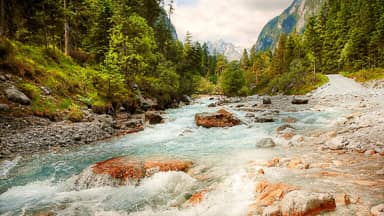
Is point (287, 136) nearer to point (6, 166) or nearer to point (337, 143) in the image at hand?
point (337, 143)

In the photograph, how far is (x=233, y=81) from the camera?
58000 millimetres

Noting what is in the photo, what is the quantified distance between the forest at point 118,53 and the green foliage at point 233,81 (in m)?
0.23

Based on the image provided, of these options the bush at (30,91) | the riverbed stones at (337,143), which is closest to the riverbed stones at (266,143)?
the riverbed stones at (337,143)

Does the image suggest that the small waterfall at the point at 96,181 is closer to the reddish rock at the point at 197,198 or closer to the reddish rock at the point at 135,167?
the reddish rock at the point at 135,167

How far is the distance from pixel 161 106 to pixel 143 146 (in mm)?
17296

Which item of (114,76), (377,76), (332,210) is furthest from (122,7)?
(377,76)

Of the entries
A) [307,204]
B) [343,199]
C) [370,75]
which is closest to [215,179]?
[307,204]

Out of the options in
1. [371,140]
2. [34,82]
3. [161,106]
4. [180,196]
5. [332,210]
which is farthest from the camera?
[161,106]

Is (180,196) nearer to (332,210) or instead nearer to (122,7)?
(332,210)

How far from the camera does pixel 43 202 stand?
712 centimetres

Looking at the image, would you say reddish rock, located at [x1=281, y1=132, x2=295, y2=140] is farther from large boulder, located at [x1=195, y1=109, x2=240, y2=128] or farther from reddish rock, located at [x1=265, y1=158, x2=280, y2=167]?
large boulder, located at [x1=195, y1=109, x2=240, y2=128]

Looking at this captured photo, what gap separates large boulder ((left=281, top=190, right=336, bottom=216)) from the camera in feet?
16.4

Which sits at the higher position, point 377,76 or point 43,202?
point 377,76

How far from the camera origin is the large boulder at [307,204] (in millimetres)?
4988
